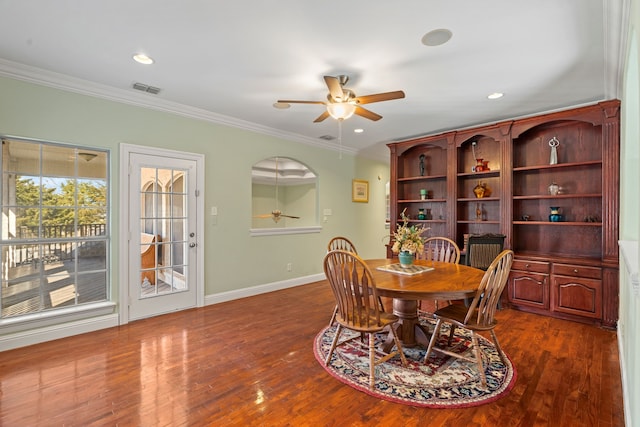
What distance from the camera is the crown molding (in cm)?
279

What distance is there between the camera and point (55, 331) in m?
3.00

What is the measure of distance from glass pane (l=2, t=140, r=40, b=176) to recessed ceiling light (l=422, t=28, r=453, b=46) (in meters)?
3.69

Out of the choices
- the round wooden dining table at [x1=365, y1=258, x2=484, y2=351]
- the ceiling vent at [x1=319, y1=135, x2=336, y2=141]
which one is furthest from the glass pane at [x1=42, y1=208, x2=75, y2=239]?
the ceiling vent at [x1=319, y1=135, x2=336, y2=141]

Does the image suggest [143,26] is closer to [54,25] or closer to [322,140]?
[54,25]

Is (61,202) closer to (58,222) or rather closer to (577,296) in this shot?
(58,222)

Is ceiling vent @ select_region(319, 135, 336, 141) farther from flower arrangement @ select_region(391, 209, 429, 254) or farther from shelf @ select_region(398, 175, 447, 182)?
flower arrangement @ select_region(391, 209, 429, 254)

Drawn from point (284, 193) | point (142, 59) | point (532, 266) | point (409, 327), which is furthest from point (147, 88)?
point (532, 266)

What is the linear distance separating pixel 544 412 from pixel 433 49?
2.66m

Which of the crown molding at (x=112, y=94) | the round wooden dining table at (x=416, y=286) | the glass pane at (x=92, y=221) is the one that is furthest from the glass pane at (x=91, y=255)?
the round wooden dining table at (x=416, y=286)

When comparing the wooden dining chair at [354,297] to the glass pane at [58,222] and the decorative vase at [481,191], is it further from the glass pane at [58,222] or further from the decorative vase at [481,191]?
the decorative vase at [481,191]

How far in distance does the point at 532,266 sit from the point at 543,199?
0.99 metres

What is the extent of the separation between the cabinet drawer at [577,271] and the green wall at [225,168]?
3.43 metres

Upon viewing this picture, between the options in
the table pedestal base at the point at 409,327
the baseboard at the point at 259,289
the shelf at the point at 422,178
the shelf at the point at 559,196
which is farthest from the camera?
the shelf at the point at 422,178

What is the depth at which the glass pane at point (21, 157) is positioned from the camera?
294 cm
